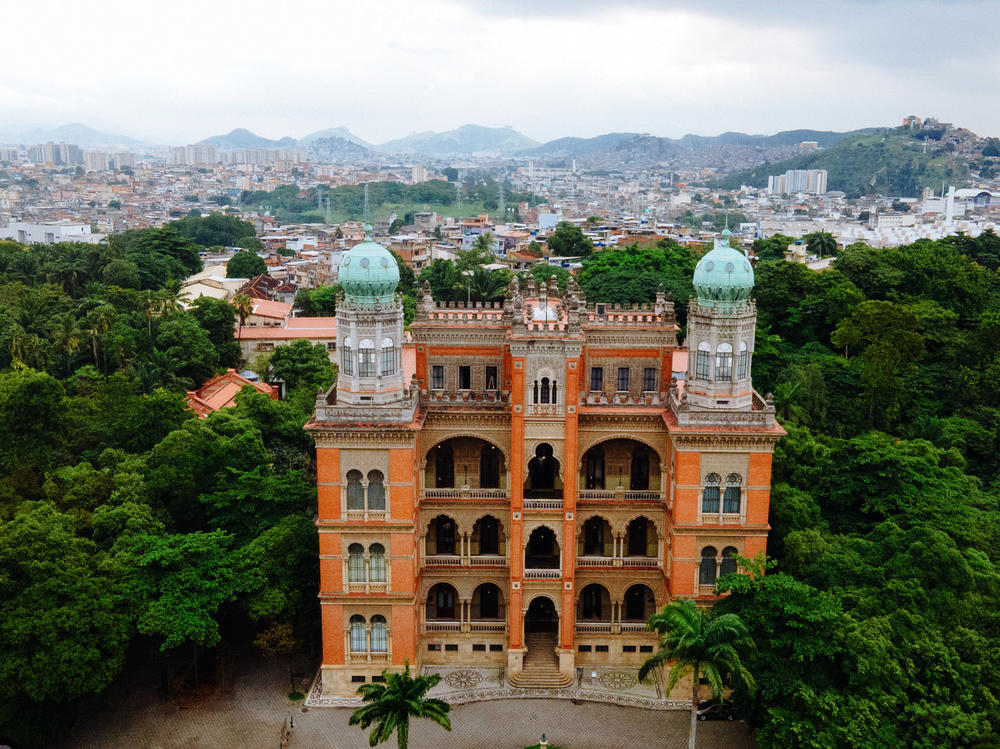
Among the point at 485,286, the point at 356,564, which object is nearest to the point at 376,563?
the point at 356,564

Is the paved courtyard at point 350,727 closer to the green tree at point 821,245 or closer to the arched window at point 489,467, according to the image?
the arched window at point 489,467

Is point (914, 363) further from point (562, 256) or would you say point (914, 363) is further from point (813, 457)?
point (562, 256)

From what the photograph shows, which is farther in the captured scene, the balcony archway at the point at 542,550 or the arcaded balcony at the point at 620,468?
the arcaded balcony at the point at 620,468

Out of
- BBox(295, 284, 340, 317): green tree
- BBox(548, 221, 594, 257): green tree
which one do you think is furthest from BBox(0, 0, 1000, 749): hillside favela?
BBox(548, 221, 594, 257): green tree

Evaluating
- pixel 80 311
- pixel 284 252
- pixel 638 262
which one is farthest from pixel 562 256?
pixel 80 311

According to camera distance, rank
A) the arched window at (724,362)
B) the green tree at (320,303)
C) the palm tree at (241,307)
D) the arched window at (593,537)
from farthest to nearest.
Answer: the green tree at (320,303), the palm tree at (241,307), the arched window at (593,537), the arched window at (724,362)

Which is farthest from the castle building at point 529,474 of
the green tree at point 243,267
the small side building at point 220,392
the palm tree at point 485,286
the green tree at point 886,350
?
the green tree at point 243,267
